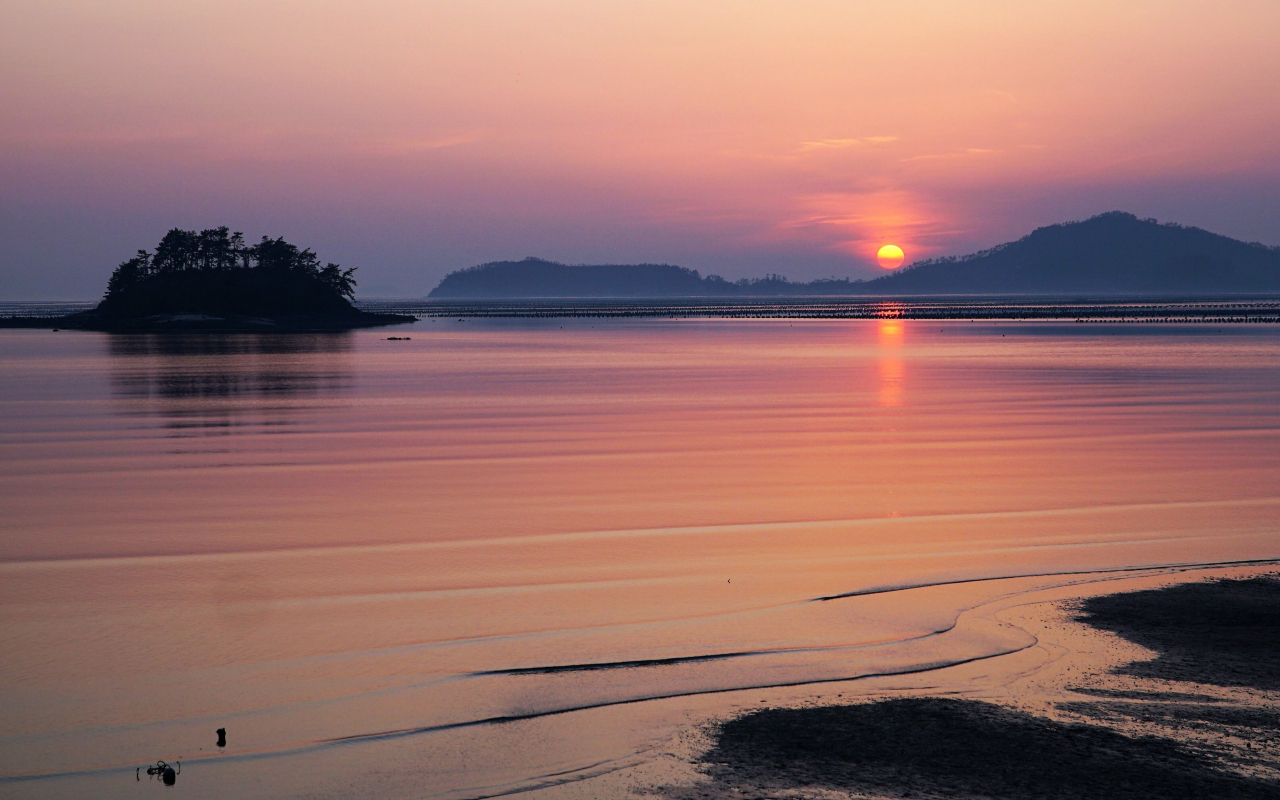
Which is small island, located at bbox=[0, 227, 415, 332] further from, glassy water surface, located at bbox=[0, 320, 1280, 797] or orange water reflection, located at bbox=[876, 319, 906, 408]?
glassy water surface, located at bbox=[0, 320, 1280, 797]

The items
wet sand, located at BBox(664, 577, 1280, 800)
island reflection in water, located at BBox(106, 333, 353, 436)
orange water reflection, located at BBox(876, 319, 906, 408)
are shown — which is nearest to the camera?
wet sand, located at BBox(664, 577, 1280, 800)

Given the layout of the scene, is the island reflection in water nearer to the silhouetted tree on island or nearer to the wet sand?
the wet sand

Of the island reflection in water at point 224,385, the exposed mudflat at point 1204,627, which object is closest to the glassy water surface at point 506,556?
the island reflection in water at point 224,385

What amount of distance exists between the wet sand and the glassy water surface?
2.82 ft

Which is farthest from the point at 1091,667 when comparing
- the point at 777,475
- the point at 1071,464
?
the point at 1071,464

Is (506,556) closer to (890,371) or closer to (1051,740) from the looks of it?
(1051,740)

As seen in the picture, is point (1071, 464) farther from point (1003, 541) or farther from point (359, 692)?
point (359, 692)

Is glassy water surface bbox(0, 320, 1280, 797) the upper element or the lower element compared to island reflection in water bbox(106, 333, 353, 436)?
lower

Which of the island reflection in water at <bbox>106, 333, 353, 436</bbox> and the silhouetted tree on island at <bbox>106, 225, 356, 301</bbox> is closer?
the island reflection in water at <bbox>106, 333, 353, 436</bbox>

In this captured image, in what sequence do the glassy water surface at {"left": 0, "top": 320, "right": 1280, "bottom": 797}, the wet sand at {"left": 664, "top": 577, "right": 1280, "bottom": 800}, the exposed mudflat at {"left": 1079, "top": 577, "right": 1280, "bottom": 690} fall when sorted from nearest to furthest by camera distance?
the wet sand at {"left": 664, "top": 577, "right": 1280, "bottom": 800}, the glassy water surface at {"left": 0, "top": 320, "right": 1280, "bottom": 797}, the exposed mudflat at {"left": 1079, "top": 577, "right": 1280, "bottom": 690}

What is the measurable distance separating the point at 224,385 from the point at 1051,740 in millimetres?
41967

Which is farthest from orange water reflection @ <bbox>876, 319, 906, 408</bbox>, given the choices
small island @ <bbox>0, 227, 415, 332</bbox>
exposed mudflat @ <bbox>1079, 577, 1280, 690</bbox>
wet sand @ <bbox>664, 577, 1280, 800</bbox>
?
small island @ <bbox>0, 227, 415, 332</bbox>

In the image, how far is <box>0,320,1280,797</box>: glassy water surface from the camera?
316 inches

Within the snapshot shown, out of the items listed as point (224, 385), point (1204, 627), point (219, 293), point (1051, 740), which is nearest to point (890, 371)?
point (224, 385)
